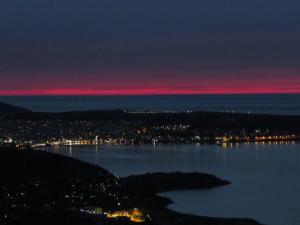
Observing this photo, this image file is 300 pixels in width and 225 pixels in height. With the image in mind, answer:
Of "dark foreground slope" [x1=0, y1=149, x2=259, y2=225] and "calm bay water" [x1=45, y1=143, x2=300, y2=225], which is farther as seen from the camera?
"calm bay water" [x1=45, y1=143, x2=300, y2=225]

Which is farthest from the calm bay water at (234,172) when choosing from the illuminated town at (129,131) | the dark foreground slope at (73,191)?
the illuminated town at (129,131)

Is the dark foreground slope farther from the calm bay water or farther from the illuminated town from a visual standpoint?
the illuminated town

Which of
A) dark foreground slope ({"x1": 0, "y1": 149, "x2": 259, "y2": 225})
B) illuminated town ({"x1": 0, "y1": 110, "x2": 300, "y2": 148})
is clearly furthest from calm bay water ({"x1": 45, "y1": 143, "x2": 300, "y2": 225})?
illuminated town ({"x1": 0, "y1": 110, "x2": 300, "y2": 148})

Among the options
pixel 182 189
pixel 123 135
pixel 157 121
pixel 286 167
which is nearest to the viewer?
pixel 182 189

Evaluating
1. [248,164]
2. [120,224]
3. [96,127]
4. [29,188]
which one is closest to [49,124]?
[96,127]

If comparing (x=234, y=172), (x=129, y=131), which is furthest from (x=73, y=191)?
(x=129, y=131)

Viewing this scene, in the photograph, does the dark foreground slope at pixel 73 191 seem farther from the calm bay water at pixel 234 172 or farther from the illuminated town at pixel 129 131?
the illuminated town at pixel 129 131

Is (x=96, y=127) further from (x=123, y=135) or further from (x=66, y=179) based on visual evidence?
(x=66, y=179)
